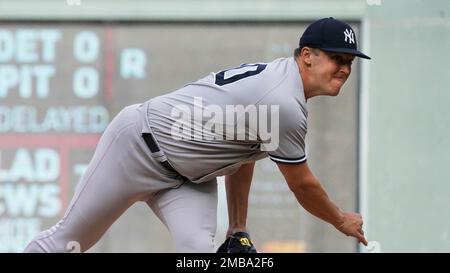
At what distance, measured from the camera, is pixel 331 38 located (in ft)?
11.4

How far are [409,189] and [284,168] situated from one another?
9.47 ft

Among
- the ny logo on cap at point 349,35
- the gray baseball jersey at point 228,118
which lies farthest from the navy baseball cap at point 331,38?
the gray baseball jersey at point 228,118

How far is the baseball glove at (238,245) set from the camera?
3.78m

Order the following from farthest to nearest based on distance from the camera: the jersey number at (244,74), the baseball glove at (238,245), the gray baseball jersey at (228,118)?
the baseball glove at (238,245) → the jersey number at (244,74) → the gray baseball jersey at (228,118)

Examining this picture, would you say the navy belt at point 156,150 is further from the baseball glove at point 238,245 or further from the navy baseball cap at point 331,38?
the navy baseball cap at point 331,38

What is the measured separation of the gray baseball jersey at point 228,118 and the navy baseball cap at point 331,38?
0.40 ft

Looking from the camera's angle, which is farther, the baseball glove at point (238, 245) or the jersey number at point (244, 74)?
the baseball glove at point (238, 245)

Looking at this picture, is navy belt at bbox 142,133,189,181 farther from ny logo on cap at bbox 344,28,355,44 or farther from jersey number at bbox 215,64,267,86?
ny logo on cap at bbox 344,28,355,44

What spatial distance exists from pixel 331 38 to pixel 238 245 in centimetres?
92

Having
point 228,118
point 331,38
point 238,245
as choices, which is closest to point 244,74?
point 228,118

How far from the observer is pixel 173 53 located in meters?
6.33

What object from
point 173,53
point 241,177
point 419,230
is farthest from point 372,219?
point 241,177
